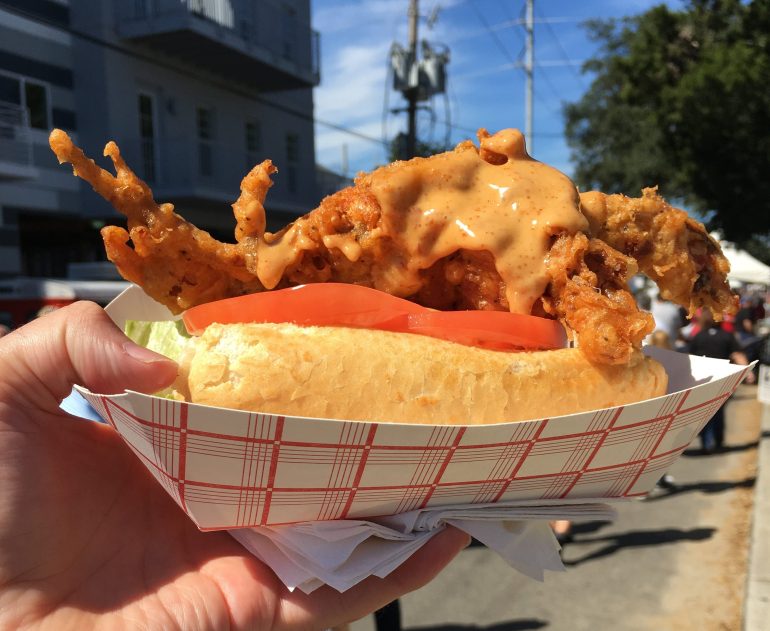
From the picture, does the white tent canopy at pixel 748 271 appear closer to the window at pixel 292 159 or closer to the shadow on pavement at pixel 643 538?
the window at pixel 292 159

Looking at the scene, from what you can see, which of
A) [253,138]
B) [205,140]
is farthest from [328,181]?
[205,140]

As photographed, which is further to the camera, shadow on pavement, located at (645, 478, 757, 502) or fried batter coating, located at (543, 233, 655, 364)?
shadow on pavement, located at (645, 478, 757, 502)

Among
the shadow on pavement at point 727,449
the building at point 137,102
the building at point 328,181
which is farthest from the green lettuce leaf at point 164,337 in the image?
the building at point 328,181

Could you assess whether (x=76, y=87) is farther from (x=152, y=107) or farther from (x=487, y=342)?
(x=487, y=342)

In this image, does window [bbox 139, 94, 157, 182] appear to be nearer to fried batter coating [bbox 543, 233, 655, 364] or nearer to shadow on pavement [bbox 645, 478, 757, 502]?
shadow on pavement [bbox 645, 478, 757, 502]

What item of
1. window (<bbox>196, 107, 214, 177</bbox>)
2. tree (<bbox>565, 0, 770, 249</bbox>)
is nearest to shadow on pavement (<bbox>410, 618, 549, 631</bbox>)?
tree (<bbox>565, 0, 770, 249</bbox>)

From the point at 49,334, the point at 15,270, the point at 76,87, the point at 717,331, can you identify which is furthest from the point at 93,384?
the point at 76,87
